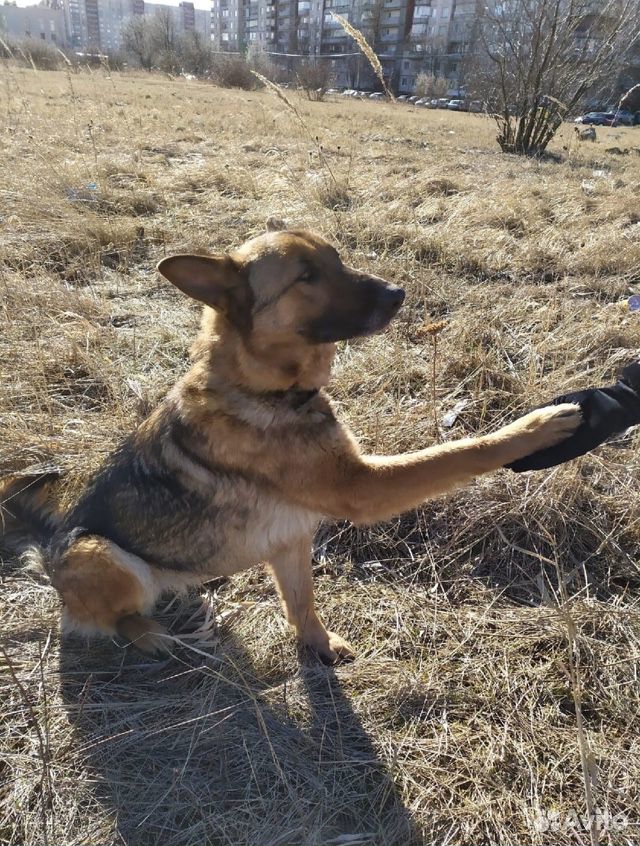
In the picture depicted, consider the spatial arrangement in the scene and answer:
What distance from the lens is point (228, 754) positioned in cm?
207

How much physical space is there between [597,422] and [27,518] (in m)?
2.93

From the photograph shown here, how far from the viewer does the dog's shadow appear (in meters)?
1.85

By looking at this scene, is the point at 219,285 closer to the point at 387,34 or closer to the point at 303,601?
the point at 303,601

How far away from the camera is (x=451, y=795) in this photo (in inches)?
75.9

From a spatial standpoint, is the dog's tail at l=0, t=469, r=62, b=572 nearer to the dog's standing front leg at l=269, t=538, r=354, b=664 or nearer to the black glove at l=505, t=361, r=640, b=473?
the dog's standing front leg at l=269, t=538, r=354, b=664

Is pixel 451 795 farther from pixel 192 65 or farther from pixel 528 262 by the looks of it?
pixel 192 65

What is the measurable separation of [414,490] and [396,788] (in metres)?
1.10

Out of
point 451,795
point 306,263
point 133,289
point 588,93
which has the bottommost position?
point 451,795

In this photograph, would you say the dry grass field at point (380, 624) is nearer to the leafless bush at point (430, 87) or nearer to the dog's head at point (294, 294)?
the dog's head at point (294, 294)

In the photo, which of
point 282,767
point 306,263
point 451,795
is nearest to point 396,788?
point 451,795

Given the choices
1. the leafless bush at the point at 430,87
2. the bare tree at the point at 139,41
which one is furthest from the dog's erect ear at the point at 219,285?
the bare tree at the point at 139,41

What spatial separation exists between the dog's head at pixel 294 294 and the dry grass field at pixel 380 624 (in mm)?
1081

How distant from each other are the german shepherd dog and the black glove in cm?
5

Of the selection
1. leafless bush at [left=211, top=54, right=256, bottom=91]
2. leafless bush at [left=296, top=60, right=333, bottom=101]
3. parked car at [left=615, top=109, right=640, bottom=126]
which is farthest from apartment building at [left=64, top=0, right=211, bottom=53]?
parked car at [left=615, top=109, right=640, bottom=126]
